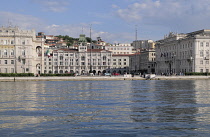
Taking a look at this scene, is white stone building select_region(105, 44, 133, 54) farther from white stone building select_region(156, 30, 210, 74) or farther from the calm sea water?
the calm sea water

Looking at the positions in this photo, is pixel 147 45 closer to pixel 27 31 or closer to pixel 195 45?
pixel 195 45

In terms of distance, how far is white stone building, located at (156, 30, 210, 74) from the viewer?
347 ft

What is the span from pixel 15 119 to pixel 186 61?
9752 centimetres

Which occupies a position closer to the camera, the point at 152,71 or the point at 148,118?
the point at 148,118

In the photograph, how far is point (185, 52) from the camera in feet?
370

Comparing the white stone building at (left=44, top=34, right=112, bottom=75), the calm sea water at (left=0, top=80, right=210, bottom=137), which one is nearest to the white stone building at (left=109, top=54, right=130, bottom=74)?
the white stone building at (left=44, top=34, right=112, bottom=75)

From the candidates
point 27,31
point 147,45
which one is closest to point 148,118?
point 27,31

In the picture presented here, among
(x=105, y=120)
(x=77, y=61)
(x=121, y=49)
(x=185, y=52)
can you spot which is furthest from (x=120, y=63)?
(x=105, y=120)

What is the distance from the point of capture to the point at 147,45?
190875 millimetres

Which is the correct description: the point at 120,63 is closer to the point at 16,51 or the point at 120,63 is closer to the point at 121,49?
the point at 121,49

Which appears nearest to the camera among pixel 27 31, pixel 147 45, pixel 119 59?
pixel 27 31

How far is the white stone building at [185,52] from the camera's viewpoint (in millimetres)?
105750

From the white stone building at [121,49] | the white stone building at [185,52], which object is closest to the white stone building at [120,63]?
the white stone building at [121,49]

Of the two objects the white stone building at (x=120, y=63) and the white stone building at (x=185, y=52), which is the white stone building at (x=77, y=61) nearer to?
the white stone building at (x=120, y=63)
